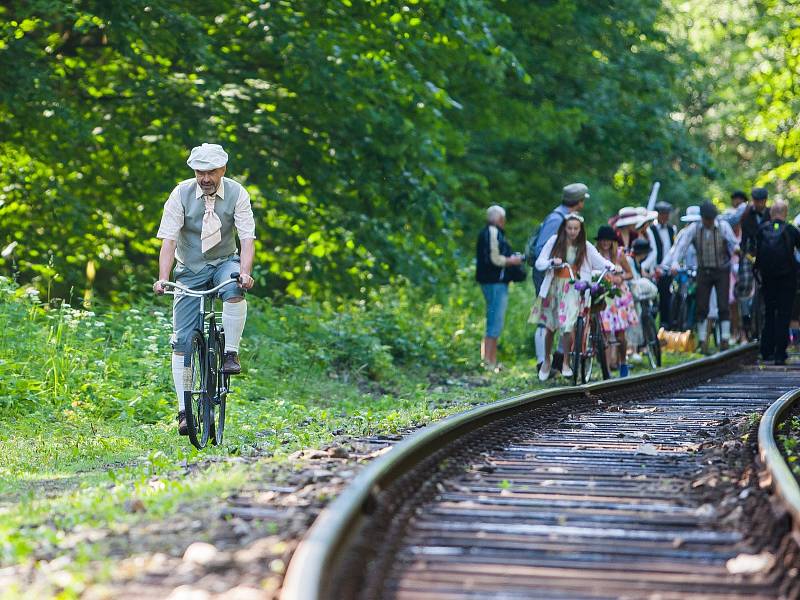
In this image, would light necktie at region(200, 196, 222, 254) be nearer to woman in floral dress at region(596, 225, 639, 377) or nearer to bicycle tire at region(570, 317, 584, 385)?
bicycle tire at region(570, 317, 584, 385)

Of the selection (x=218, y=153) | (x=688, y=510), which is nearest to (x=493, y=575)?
(x=688, y=510)

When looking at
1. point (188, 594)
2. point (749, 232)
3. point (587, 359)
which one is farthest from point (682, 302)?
point (188, 594)

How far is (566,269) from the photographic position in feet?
49.0

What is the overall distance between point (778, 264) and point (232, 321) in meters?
9.53

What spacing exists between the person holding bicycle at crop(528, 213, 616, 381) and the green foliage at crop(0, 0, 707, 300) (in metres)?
3.76

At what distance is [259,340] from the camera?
16.2 m

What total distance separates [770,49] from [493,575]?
39620 millimetres

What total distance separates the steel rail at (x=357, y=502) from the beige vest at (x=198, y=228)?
2064 mm

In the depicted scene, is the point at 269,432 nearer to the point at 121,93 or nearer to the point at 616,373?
the point at 616,373

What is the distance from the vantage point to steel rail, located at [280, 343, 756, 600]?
191 inches

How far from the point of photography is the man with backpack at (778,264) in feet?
57.9

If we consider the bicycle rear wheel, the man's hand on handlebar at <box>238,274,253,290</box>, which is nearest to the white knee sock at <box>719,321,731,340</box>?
the bicycle rear wheel

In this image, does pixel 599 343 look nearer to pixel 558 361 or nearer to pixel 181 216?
pixel 558 361

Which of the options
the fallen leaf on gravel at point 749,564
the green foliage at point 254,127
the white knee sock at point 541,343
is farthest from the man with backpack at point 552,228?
the fallen leaf on gravel at point 749,564
